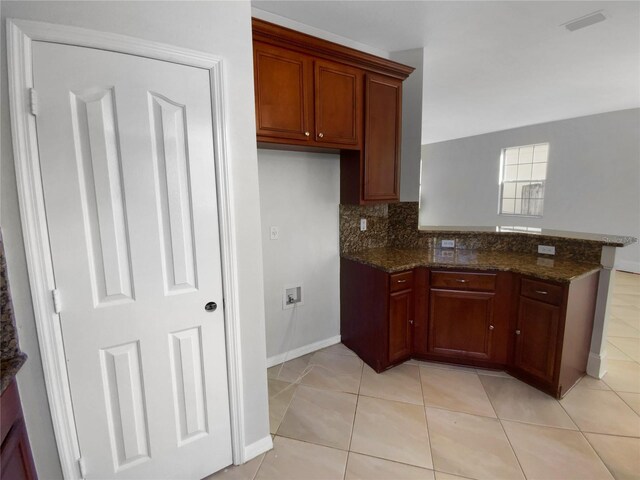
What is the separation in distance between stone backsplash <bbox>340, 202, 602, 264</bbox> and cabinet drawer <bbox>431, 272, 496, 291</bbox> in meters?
0.57

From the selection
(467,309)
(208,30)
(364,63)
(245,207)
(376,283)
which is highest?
(364,63)

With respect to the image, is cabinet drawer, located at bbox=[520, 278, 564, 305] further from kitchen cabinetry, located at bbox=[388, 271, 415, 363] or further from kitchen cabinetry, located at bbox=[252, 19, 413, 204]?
kitchen cabinetry, located at bbox=[252, 19, 413, 204]

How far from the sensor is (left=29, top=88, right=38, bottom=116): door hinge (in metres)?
1.04

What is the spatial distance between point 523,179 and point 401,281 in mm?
5789

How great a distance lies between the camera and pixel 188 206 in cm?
134

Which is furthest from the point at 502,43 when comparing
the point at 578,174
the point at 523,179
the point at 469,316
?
the point at 523,179

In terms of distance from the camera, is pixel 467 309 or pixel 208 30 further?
pixel 467 309

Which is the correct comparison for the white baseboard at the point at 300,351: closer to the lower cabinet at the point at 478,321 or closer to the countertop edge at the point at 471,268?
the lower cabinet at the point at 478,321

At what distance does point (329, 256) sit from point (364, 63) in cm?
157

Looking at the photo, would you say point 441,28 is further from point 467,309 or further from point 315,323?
point 315,323

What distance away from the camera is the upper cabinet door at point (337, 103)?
205 cm

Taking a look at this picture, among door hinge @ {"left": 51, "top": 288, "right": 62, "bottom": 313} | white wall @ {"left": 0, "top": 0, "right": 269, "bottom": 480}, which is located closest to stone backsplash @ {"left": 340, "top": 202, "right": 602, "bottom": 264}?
white wall @ {"left": 0, "top": 0, "right": 269, "bottom": 480}

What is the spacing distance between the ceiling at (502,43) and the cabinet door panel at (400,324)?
6.86ft

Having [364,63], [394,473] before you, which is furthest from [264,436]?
[364,63]
